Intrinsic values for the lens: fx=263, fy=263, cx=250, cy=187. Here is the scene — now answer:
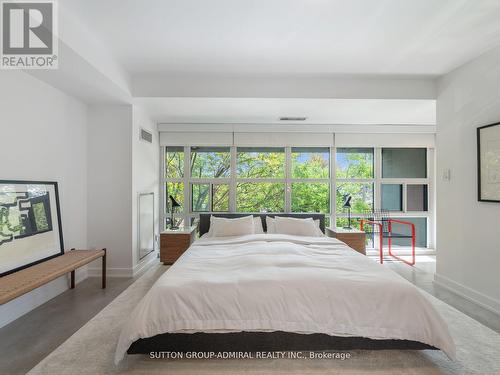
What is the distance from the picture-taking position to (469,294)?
3002 mm

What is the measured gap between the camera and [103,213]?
3742 millimetres

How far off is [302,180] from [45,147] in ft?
A: 12.8

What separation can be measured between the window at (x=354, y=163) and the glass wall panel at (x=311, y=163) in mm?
235

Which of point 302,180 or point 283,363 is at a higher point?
point 302,180

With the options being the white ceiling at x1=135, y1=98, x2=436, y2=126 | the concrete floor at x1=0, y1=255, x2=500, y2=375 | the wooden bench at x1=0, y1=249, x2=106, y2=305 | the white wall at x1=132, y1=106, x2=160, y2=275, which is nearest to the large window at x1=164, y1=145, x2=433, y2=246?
the white wall at x1=132, y1=106, x2=160, y2=275

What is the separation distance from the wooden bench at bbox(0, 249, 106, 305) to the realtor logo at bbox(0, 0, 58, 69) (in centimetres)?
191

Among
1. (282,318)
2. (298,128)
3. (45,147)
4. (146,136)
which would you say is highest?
(298,128)

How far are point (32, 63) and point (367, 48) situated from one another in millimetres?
3365

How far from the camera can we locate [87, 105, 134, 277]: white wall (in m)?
3.73

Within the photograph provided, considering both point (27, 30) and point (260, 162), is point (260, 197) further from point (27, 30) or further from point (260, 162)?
point (27, 30)

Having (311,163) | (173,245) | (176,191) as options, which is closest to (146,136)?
(176,191)

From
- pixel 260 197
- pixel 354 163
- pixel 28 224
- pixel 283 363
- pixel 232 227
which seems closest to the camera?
pixel 283 363

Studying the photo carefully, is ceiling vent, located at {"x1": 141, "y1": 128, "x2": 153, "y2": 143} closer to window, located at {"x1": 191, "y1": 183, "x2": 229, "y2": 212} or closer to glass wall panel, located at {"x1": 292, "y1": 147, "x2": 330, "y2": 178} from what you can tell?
A: window, located at {"x1": 191, "y1": 183, "x2": 229, "y2": 212}

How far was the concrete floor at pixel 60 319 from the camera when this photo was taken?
6.50 feet
